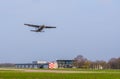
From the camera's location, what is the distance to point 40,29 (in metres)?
66.2

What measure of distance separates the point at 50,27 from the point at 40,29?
163 inches

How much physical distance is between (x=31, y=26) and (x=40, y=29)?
5.26 meters

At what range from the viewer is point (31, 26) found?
71125 mm

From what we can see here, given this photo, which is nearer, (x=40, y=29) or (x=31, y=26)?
(x=40, y=29)

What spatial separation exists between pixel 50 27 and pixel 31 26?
361cm

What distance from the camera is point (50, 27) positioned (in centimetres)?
7006
